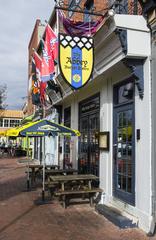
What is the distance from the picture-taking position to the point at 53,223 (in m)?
6.78

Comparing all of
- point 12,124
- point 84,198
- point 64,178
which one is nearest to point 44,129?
point 64,178

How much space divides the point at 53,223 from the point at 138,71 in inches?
140

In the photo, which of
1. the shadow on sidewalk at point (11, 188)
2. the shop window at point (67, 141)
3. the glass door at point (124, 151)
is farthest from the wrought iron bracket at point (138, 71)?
the shop window at point (67, 141)

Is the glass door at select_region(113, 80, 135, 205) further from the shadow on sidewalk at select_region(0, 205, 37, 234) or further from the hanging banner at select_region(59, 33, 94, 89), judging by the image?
the shadow on sidewalk at select_region(0, 205, 37, 234)

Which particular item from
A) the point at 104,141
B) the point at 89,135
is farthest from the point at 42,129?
the point at 89,135

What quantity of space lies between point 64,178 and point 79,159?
3.12m

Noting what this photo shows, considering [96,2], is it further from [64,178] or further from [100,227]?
[100,227]

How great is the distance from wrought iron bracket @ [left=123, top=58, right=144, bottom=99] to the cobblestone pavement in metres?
2.69

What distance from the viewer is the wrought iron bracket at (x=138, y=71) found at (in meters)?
6.34

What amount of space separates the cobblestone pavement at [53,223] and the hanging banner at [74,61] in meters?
2.91

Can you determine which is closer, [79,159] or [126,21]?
[126,21]

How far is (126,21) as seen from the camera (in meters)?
6.34

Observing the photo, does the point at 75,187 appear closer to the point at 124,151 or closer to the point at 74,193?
the point at 74,193

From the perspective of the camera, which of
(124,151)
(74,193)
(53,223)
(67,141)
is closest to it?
(53,223)
